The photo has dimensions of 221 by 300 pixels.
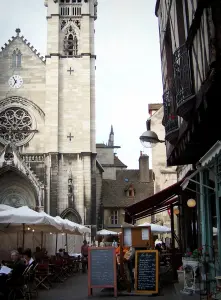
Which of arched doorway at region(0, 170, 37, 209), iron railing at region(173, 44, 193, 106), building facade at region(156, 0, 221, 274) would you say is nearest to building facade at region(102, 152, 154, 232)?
arched doorway at region(0, 170, 37, 209)

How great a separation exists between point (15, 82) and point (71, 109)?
4.98m

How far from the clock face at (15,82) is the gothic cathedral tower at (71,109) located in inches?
89.3

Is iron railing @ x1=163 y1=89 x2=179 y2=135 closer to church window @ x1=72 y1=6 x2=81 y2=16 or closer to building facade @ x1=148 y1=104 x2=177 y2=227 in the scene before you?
building facade @ x1=148 y1=104 x2=177 y2=227

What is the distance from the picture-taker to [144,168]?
150 feet

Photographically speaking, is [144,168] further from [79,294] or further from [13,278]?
[13,278]

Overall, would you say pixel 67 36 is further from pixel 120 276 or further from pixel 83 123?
pixel 120 276


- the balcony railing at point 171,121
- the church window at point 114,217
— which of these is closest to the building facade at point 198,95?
the balcony railing at point 171,121

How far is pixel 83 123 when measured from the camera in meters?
34.3

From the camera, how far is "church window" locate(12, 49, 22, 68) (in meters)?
36.4

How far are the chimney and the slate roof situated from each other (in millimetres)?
568

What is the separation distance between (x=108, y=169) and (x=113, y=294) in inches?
1527

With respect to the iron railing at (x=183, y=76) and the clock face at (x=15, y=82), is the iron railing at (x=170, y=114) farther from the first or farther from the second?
the clock face at (x=15, y=82)

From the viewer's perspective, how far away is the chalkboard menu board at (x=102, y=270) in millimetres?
11406

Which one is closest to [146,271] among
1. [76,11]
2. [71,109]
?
[71,109]
